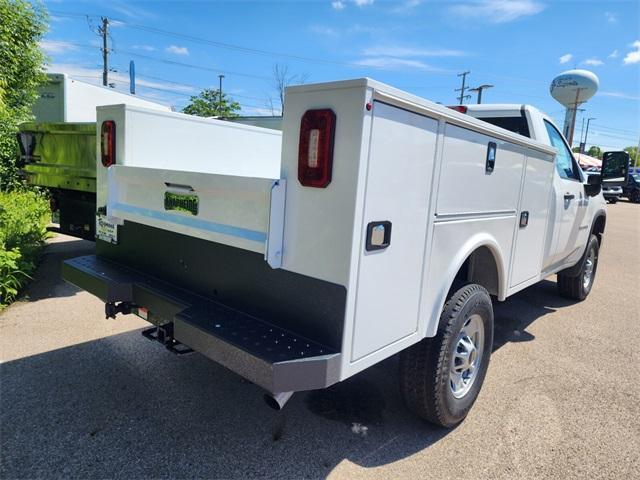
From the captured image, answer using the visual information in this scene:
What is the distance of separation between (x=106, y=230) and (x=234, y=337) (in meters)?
1.72

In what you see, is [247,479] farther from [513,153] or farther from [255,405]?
[513,153]

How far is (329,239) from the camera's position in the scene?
198cm

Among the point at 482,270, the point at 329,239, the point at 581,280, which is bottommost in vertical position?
the point at 581,280

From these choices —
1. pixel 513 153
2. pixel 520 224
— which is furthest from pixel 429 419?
pixel 513 153

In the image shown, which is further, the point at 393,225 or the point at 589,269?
the point at 589,269

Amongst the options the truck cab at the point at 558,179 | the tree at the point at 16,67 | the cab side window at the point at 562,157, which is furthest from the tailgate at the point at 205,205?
the tree at the point at 16,67

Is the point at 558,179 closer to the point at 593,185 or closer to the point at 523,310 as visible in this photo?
the point at 593,185

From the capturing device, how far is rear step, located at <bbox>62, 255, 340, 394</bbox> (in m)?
1.92

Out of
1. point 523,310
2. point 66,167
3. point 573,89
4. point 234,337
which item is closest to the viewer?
point 234,337

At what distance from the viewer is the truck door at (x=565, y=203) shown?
429 cm

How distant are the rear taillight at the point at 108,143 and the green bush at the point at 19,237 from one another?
8.14 feet

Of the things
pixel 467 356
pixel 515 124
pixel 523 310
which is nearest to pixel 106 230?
pixel 467 356

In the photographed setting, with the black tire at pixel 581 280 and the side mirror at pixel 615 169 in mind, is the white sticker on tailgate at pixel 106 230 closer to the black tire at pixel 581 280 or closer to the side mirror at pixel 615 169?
the side mirror at pixel 615 169

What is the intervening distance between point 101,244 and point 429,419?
256cm
